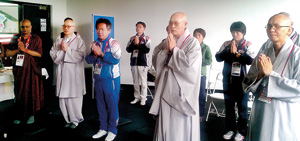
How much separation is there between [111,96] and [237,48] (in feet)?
5.80

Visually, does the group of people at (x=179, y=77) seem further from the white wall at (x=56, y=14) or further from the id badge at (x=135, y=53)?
the white wall at (x=56, y=14)

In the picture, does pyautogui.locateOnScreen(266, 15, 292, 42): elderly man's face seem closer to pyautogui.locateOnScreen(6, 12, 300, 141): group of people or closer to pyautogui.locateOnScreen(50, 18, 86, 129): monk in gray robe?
pyautogui.locateOnScreen(6, 12, 300, 141): group of people

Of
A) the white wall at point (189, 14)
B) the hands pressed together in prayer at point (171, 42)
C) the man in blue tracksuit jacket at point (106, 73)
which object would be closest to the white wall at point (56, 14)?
the white wall at point (189, 14)

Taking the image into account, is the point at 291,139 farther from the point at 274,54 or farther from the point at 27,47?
the point at 27,47

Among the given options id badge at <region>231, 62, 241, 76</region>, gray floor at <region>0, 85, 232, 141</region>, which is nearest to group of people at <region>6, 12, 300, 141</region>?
id badge at <region>231, 62, 241, 76</region>

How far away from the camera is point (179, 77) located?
6.34ft

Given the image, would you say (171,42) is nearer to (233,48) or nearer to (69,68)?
(233,48)

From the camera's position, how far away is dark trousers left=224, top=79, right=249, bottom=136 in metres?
2.74

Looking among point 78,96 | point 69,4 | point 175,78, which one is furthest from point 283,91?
point 69,4

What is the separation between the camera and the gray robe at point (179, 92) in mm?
1896

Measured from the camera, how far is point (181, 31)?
2.01 m

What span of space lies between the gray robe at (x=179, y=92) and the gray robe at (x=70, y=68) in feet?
4.78

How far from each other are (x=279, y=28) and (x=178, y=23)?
83 centimetres

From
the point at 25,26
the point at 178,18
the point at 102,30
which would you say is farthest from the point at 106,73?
the point at 25,26
